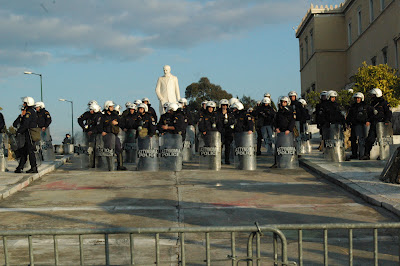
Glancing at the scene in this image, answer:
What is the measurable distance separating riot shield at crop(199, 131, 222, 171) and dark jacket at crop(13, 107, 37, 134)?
15.4 ft

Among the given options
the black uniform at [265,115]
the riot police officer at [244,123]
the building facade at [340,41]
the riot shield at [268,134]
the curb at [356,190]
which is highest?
the building facade at [340,41]

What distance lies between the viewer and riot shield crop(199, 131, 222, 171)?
16.9 m

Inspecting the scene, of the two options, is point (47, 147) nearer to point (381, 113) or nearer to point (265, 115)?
point (265, 115)

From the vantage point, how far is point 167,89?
86.2 feet

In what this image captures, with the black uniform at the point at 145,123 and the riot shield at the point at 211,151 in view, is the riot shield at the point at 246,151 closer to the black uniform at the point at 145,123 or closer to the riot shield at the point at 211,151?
the riot shield at the point at 211,151

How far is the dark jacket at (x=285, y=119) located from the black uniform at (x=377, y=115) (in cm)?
261

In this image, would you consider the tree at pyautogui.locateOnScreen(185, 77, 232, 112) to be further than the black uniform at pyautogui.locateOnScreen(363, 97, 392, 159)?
Yes

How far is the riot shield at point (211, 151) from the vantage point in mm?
16891

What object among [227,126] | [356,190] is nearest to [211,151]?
[227,126]

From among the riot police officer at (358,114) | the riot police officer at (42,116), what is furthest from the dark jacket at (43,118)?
the riot police officer at (358,114)

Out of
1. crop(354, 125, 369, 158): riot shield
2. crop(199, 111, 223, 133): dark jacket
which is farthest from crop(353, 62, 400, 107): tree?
crop(199, 111, 223, 133): dark jacket

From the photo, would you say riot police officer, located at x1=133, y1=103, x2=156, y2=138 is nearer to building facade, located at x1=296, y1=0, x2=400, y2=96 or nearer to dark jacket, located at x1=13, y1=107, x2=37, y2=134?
dark jacket, located at x1=13, y1=107, x2=37, y2=134

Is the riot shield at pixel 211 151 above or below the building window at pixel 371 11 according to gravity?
below

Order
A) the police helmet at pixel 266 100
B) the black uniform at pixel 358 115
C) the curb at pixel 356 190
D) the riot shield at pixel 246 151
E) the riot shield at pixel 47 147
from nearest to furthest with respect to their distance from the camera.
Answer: the curb at pixel 356 190
the riot shield at pixel 246 151
the black uniform at pixel 358 115
the police helmet at pixel 266 100
the riot shield at pixel 47 147
